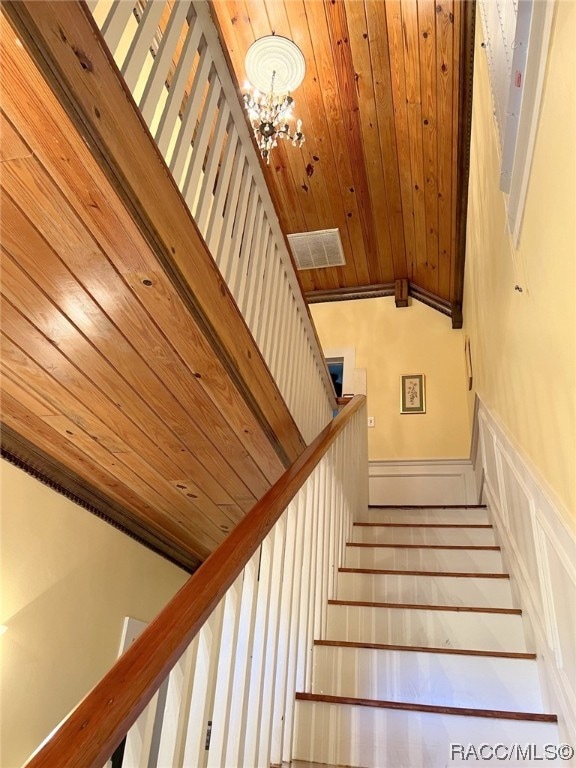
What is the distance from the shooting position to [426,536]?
2.97m

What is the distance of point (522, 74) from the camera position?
1.43m

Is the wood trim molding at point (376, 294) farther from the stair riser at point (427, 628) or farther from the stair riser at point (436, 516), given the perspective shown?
the stair riser at point (427, 628)

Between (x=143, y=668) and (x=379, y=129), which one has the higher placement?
(x=379, y=129)

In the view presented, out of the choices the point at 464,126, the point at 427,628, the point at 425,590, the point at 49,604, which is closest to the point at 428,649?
the point at 427,628

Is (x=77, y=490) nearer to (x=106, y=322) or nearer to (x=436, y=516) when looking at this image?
(x=106, y=322)

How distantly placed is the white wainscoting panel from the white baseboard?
2.16m

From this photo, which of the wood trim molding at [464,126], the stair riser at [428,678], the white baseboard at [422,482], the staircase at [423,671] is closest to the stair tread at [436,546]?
the staircase at [423,671]

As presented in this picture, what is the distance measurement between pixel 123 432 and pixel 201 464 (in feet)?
1.54

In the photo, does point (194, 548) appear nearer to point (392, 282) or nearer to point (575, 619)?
point (575, 619)

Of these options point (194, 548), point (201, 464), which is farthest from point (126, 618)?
point (201, 464)

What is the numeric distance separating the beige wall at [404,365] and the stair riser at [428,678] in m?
3.07

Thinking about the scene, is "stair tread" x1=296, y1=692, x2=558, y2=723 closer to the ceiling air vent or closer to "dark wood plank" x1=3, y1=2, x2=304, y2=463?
"dark wood plank" x1=3, y1=2, x2=304, y2=463

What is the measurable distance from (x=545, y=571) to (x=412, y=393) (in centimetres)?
358

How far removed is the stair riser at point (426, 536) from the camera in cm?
291
